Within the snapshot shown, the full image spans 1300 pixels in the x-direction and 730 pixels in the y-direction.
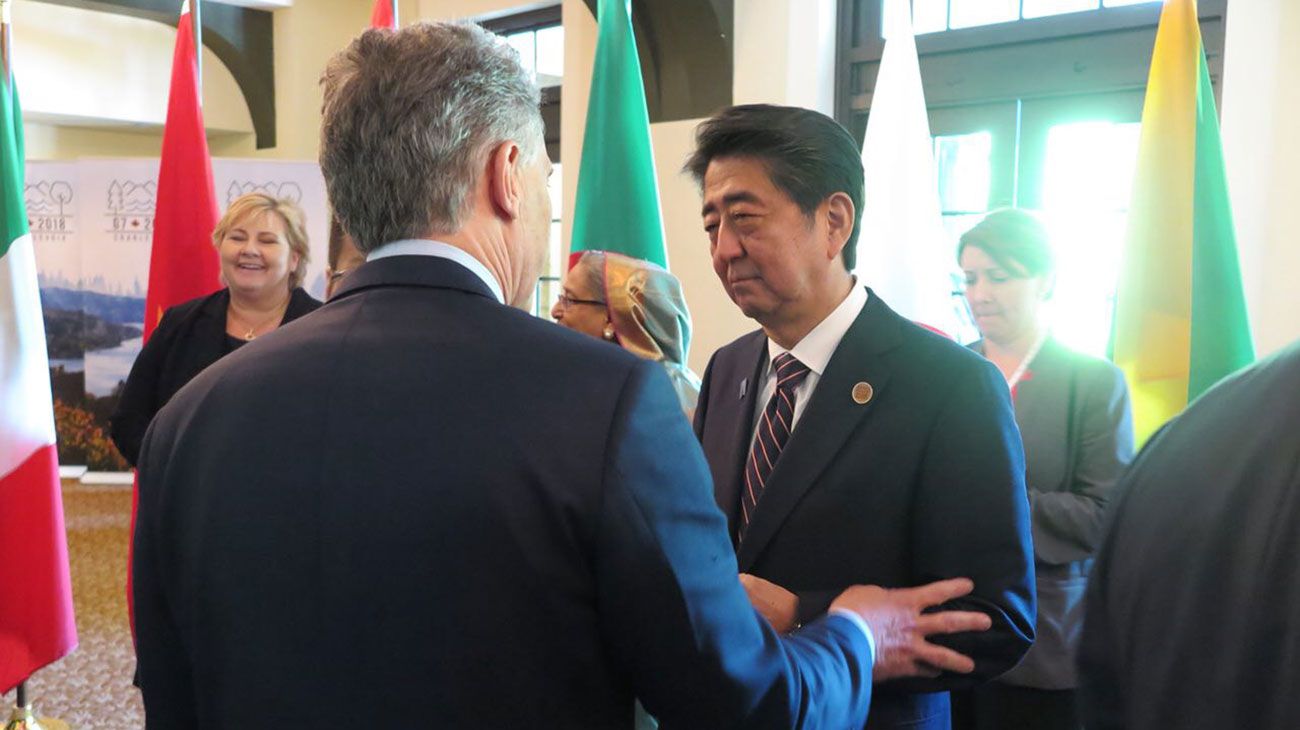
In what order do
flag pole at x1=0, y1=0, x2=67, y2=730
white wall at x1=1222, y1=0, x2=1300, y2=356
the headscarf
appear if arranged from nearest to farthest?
the headscarf
flag pole at x1=0, y1=0, x2=67, y2=730
white wall at x1=1222, y1=0, x2=1300, y2=356

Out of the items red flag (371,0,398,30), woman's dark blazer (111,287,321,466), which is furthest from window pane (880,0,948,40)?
woman's dark blazer (111,287,321,466)

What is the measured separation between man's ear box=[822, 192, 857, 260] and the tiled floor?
125 inches

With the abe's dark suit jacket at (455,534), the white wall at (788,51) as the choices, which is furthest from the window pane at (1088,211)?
the abe's dark suit jacket at (455,534)

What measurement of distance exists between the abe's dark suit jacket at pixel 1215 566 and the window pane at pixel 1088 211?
12.2 feet

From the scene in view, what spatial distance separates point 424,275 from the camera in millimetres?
933

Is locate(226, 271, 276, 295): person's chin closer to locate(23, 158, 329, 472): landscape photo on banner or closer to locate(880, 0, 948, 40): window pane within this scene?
locate(880, 0, 948, 40): window pane

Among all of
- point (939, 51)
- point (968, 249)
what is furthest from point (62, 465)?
point (968, 249)

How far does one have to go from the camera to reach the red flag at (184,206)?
367 cm

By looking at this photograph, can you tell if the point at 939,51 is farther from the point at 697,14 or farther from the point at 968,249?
the point at 968,249

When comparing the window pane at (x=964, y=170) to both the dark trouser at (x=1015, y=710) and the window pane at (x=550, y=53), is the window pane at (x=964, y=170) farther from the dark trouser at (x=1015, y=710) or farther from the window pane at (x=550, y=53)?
the dark trouser at (x=1015, y=710)

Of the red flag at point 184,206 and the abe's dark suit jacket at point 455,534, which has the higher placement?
the red flag at point 184,206

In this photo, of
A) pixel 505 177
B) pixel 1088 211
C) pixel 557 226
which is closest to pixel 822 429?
pixel 505 177

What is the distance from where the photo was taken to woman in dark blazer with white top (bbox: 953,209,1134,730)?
2049 mm

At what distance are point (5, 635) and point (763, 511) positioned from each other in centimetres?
263
